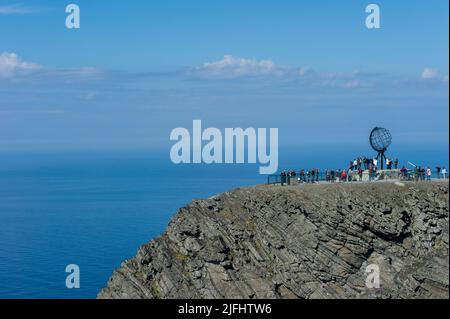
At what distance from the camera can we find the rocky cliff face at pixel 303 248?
60.4 metres

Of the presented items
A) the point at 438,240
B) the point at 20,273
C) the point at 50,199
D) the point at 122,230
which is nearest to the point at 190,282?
the point at 438,240

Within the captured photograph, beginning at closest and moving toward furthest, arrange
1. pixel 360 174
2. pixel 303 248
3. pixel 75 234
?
pixel 303 248
pixel 360 174
pixel 75 234

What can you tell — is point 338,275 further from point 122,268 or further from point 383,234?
point 122,268

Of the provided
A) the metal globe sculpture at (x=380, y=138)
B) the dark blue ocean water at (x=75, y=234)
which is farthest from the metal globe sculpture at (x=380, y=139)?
the dark blue ocean water at (x=75, y=234)

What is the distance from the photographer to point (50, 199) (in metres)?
198

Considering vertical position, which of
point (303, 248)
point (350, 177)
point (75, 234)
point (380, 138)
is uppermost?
point (380, 138)

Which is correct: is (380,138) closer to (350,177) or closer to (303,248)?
(350,177)

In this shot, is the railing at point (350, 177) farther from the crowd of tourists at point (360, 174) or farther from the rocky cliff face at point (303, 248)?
the rocky cliff face at point (303, 248)

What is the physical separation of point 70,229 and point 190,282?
91.3 m

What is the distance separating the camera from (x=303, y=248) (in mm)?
63094

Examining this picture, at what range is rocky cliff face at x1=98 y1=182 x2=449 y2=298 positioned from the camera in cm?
6041

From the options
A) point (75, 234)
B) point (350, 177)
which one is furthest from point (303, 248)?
point (75, 234)

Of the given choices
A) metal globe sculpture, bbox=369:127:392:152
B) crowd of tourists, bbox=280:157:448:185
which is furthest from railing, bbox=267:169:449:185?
metal globe sculpture, bbox=369:127:392:152
